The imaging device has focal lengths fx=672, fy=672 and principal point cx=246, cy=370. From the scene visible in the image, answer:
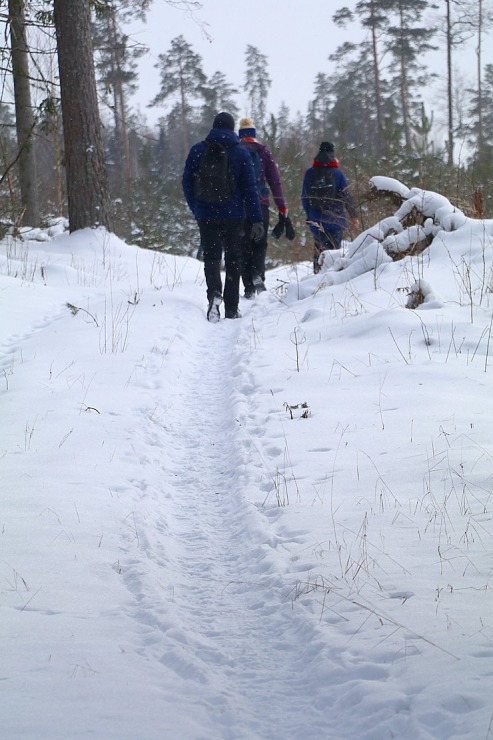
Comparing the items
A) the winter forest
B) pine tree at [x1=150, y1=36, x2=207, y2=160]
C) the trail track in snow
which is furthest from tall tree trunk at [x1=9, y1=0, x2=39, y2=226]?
pine tree at [x1=150, y1=36, x2=207, y2=160]

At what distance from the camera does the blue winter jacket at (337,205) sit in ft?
27.4

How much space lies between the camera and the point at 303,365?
4.88m

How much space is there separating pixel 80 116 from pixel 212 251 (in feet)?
12.8

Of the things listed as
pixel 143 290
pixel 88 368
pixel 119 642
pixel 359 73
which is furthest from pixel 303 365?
pixel 359 73

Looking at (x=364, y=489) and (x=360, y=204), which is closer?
(x=364, y=489)

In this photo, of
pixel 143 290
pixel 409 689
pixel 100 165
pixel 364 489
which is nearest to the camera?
pixel 409 689

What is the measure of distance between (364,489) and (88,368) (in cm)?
270

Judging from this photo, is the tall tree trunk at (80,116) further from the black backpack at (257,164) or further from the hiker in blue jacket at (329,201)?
the hiker in blue jacket at (329,201)

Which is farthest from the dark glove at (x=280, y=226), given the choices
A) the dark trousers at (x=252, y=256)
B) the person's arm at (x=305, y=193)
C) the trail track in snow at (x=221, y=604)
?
the trail track in snow at (x=221, y=604)

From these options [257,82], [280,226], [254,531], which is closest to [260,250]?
[280,226]

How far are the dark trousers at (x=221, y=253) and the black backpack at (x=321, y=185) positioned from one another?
1863 mm

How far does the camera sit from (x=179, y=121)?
1612 inches

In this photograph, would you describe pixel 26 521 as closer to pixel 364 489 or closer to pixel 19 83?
pixel 364 489

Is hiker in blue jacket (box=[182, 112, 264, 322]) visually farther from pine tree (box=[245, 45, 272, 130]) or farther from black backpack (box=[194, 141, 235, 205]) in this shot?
pine tree (box=[245, 45, 272, 130])
